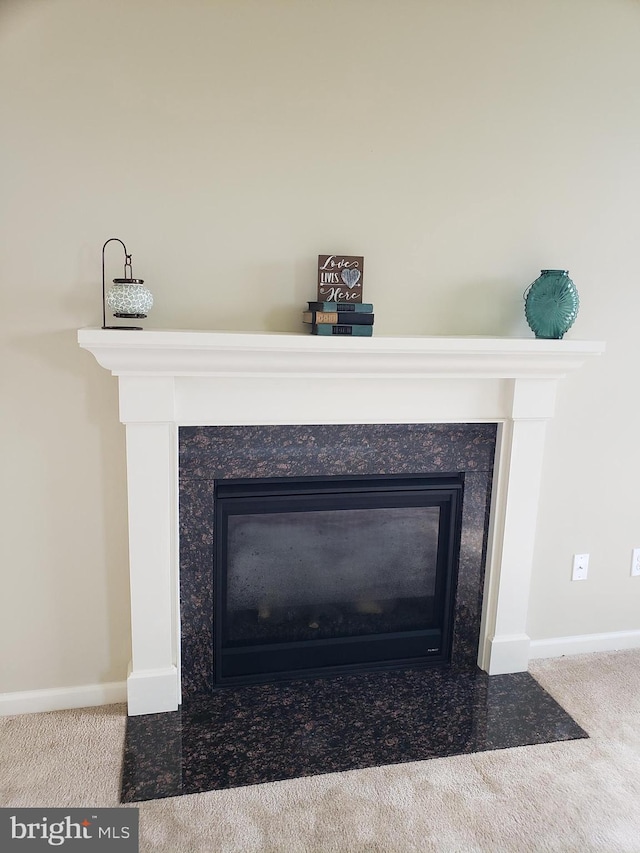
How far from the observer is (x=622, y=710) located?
242 cm

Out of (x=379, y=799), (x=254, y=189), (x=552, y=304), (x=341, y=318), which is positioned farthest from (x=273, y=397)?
(x=379, y=799)

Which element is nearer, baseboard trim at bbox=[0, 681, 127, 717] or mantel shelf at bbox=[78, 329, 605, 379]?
mantel shelf at bbox=[78, 329, 605, 379]

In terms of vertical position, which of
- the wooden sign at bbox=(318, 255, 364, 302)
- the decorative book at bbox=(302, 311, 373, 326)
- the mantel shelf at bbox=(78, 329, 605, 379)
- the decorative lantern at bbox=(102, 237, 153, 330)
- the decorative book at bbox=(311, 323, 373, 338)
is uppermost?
the wooden sign at bbox=(318, 255, 364, 302)

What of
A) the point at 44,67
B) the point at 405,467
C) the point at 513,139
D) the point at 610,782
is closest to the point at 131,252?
the point at 44,67

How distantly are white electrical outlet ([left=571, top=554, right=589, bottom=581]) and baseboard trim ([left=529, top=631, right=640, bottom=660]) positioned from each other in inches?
10.7

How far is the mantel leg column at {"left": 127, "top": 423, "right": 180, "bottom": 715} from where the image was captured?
215cm

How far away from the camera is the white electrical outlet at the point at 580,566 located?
107 inches

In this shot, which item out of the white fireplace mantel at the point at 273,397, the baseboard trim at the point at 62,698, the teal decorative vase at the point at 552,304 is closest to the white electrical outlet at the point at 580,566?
the white fireplace mantel at the point at 273,397

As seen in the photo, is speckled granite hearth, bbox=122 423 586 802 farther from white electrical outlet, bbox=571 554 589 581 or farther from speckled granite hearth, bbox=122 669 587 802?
white electrical outlet, bbox=571 554 589 581

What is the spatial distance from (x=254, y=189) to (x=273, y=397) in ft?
2.21

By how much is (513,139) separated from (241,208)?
99cm

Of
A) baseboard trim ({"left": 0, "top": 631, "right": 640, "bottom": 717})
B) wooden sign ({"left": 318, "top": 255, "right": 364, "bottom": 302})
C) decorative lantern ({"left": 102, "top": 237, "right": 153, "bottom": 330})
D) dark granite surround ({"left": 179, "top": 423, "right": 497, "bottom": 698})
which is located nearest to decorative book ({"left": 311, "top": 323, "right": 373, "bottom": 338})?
wooden sign ({"left": 318, "top": 255, "right": 364, "bottom": 302})

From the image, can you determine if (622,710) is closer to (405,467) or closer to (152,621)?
(405,467)

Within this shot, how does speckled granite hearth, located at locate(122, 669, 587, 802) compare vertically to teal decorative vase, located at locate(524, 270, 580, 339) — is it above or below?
below
